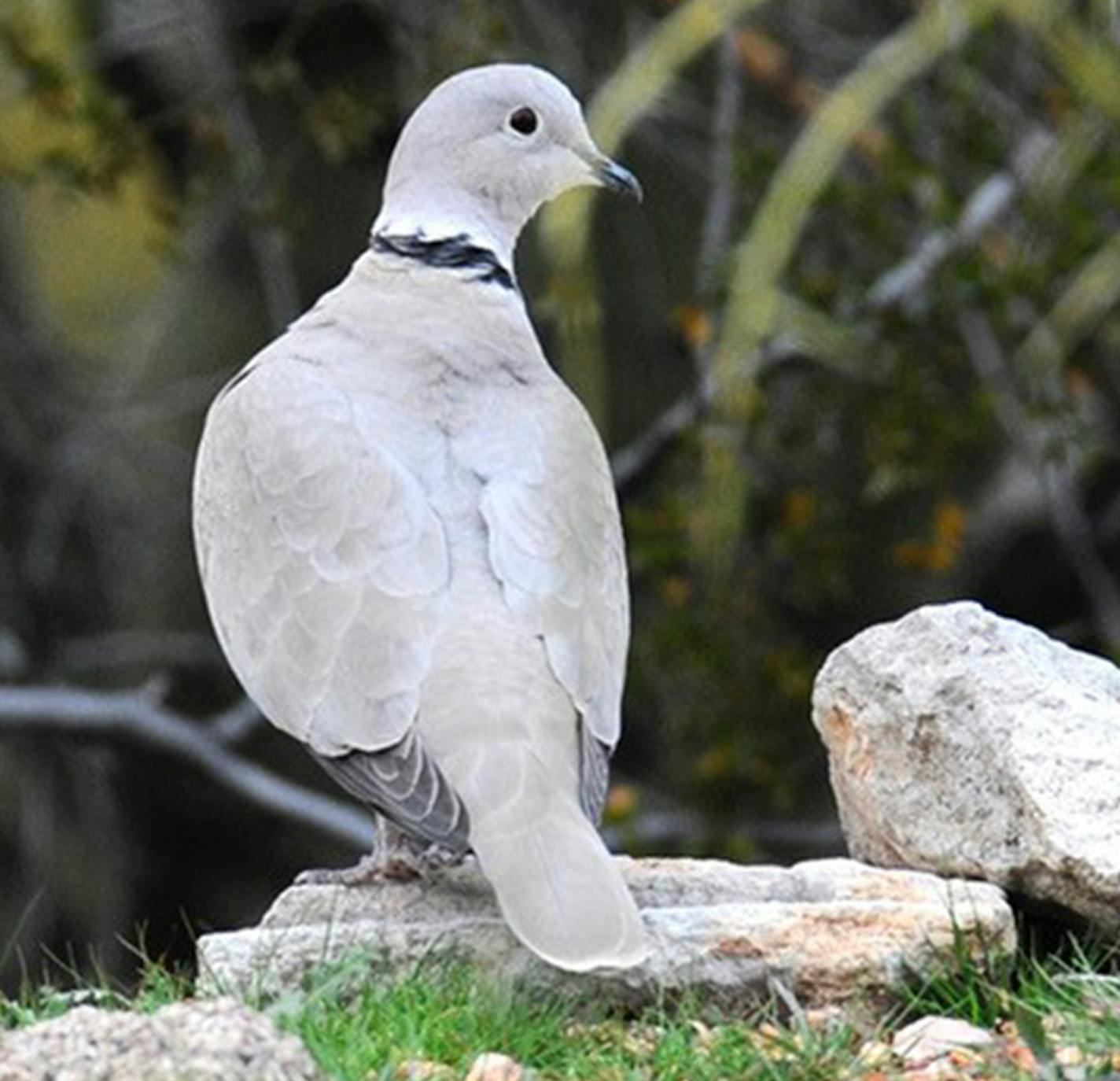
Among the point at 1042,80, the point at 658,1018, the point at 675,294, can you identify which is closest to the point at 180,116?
the point at 675,294

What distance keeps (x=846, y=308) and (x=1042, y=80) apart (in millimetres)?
1393

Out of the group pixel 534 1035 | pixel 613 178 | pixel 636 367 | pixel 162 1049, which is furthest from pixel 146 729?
pixel 162 1049

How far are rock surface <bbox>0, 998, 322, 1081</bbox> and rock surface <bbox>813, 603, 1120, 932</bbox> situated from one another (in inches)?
62.5

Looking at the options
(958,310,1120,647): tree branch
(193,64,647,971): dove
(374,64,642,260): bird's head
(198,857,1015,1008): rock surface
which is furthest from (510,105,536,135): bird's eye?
(958,310,1120,647): tree branch

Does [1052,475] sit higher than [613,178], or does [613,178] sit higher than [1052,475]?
[613,178]

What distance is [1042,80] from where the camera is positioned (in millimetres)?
11086

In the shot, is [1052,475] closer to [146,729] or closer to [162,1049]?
[146,729]

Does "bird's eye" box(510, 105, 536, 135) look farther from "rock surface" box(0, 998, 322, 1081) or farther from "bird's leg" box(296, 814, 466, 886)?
"rock surface" box(0, 998, 322, 1081)

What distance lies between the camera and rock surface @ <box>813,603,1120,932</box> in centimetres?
Result: 573

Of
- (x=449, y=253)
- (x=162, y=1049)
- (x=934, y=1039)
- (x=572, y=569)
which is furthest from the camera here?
(x=449, y=253)

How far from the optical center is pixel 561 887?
17.8 feet

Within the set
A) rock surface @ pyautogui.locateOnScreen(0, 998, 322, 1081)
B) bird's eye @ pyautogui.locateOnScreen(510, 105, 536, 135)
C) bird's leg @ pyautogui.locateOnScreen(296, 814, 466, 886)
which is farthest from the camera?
bird's eye @ pyautogui.locateOnScreen(510, 105, 536, 135)

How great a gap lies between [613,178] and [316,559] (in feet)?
4.91

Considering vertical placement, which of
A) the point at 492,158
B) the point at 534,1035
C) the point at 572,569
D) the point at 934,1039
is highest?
the point at 492,158
